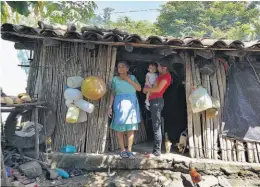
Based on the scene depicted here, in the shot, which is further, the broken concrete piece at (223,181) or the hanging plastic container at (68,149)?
the hanging plastic container at (68,149)

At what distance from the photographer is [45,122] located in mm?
5195

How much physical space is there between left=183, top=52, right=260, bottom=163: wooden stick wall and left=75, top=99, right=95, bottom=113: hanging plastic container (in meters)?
2.06

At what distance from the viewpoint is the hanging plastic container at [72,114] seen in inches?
191

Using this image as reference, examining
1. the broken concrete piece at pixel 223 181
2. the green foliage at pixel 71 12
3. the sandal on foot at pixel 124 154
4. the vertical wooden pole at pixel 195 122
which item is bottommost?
the broken concrete piece at pixel 223 181

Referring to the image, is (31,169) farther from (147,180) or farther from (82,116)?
(147,180)

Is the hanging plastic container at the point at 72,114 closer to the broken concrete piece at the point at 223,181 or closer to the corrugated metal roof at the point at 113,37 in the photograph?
the corrugated metal roof at the point at 113,37

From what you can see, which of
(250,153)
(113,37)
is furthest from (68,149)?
(250,153)

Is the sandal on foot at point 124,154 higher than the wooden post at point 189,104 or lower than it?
lower

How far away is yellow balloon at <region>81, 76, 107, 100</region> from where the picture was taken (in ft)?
15.6

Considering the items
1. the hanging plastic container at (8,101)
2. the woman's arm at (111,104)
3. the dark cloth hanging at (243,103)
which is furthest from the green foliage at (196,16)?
the hanging plastic container at (8,101)

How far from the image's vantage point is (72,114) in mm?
4863

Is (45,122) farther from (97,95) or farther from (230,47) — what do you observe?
(230,47)

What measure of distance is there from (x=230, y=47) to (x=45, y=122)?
403cm

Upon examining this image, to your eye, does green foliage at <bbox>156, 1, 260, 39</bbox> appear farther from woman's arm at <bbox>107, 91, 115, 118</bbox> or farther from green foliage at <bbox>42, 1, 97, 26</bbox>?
woman's arm at <bbox>107, 91, 115, 118</bbox>
